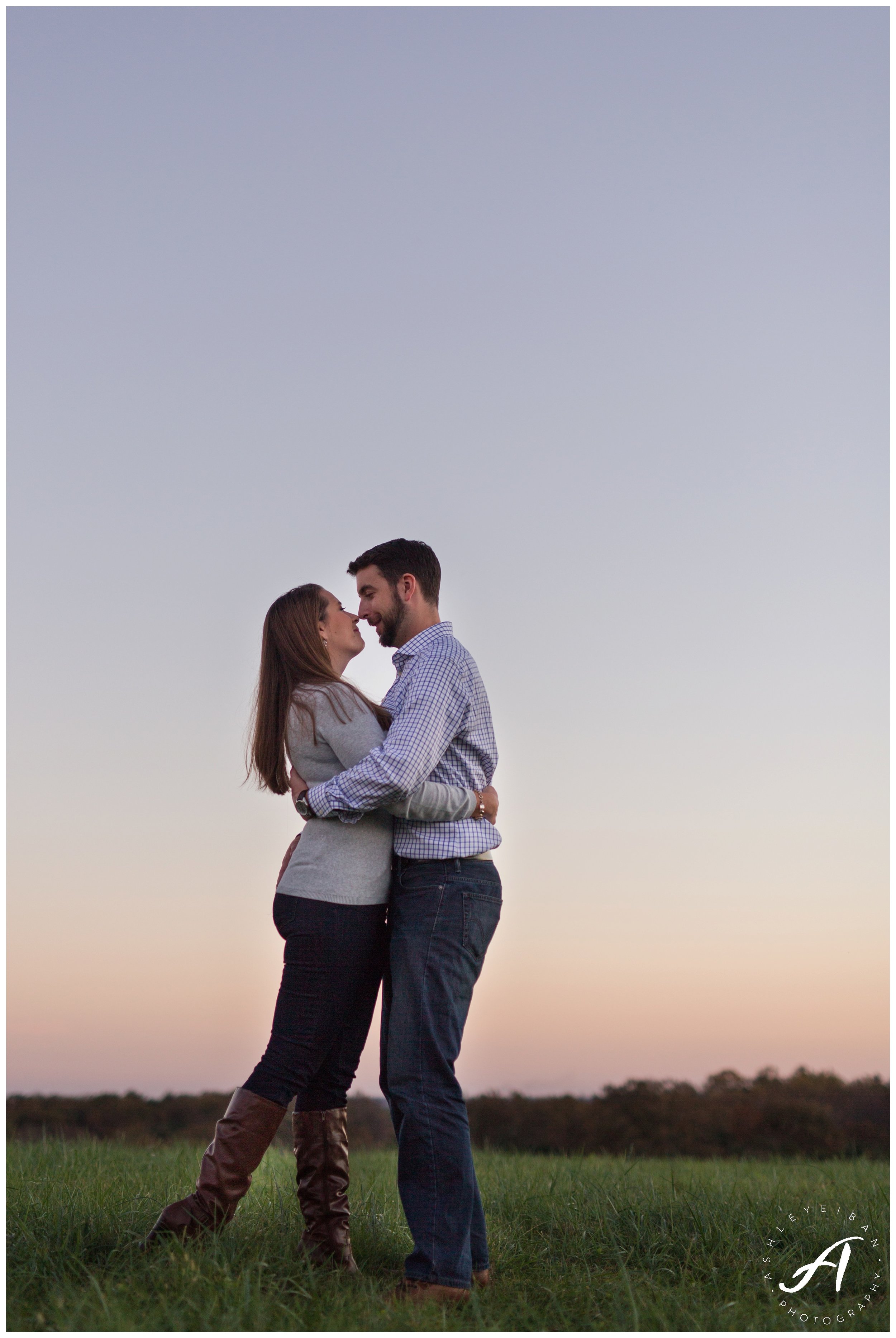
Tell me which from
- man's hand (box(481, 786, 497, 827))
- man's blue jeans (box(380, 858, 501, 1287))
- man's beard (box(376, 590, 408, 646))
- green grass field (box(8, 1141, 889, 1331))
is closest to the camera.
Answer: green grass field (box(8, 1141, 889, 1331))

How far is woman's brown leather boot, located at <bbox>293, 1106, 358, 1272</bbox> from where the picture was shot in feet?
12.9

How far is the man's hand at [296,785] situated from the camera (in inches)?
156

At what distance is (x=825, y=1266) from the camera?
3955 millimetres

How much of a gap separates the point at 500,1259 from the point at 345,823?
1.89 m

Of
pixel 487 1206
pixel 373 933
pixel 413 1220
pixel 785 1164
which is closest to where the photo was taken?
pixel 413 1220

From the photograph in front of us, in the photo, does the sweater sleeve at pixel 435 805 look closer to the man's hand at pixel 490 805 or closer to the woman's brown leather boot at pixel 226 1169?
the man's hand at pixel 490 805

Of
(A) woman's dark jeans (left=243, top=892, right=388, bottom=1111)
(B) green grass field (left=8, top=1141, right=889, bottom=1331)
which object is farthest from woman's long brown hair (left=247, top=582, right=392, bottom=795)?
(B) green grass field (left=8, top=1141, right=889, bottom=1331)

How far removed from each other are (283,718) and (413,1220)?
181cm

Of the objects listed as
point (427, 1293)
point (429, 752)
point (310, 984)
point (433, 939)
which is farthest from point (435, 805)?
point (427, 1293)

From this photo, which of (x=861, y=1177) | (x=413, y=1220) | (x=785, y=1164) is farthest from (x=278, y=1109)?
(x=785, y=1164)

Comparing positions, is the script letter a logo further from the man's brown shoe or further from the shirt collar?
the shirt collar

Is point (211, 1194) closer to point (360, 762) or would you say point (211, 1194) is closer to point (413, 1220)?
point (413, 1220)

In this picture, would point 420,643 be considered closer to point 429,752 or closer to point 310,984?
point 429,752

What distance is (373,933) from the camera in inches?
151
